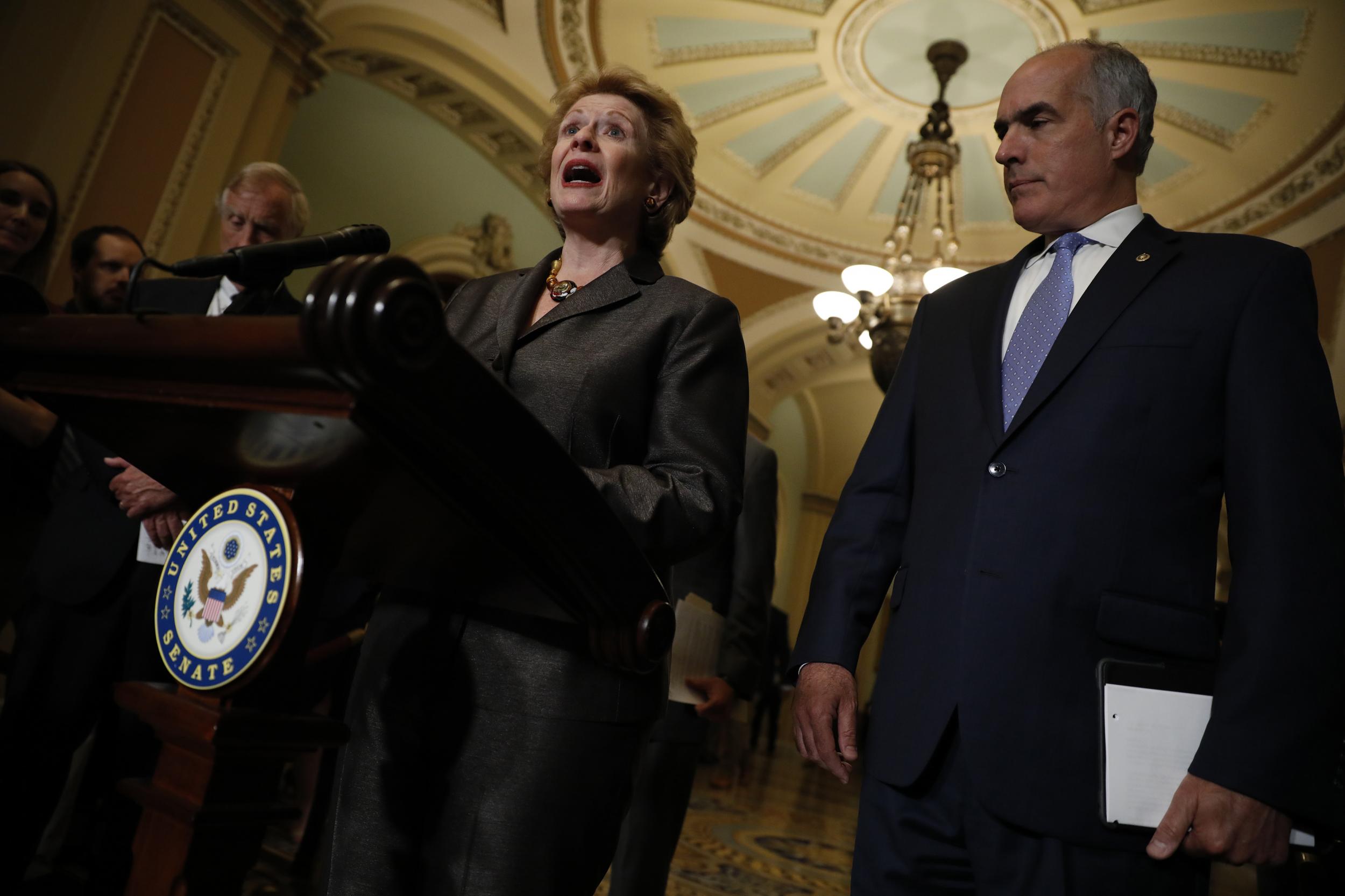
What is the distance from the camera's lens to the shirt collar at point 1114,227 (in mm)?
1301

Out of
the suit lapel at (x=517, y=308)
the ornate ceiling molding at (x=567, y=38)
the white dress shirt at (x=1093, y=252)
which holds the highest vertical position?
the ornate ceiling molding at (x=567, y=38)

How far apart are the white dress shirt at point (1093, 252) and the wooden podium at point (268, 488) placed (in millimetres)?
796

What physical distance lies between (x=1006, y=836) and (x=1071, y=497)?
38cm

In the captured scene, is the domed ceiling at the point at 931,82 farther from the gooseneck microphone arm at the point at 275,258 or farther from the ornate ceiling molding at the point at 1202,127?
the gooseneck microphone arm at the point at 275,258

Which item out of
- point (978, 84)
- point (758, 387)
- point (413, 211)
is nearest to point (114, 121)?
point (413, 211)

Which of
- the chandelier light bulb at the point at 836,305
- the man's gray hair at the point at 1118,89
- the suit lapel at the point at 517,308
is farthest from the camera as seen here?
the chandelier light bulb at the point at 836,305

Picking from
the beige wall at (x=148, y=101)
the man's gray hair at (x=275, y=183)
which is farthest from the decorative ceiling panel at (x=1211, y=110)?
the man's gray hair at (x=275, y=183)

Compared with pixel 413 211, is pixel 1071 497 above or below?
below

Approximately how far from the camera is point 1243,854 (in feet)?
3.03

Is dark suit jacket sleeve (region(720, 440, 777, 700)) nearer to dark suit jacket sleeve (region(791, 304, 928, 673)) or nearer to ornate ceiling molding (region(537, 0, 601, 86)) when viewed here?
dark suit jacket sleeve (region(791, 304, 928, 673))

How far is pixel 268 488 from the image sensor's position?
730mm

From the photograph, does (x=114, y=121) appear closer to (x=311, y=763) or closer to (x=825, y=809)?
(x=311, y=763)

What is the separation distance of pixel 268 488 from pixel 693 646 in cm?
158

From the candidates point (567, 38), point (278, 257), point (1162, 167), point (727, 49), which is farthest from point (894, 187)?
point (278, 257)
